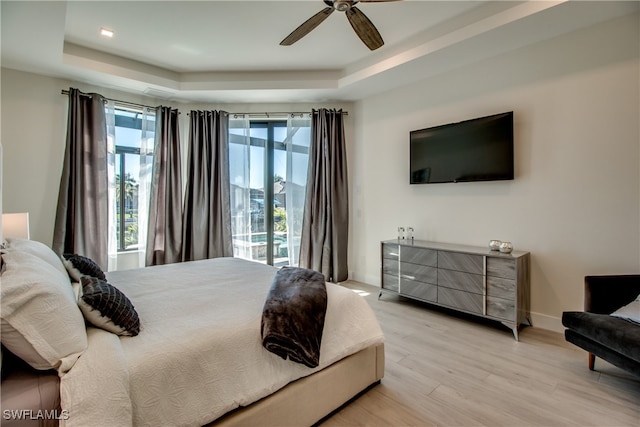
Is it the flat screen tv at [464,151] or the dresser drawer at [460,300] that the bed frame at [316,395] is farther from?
the flat screen tv at [464,151]

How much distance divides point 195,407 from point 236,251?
11.5 feet

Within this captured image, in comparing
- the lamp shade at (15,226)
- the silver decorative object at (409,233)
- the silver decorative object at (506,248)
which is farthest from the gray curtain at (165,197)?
the silver decorative object at (506,248)

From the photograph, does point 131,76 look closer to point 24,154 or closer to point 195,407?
point 24,154

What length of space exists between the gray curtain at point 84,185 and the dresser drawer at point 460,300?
395 cm

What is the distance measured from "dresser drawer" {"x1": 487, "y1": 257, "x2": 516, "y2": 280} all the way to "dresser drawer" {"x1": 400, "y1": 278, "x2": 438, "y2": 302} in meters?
0.61

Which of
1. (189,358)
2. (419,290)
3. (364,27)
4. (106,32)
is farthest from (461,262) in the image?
(106,32)

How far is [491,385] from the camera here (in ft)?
6.78

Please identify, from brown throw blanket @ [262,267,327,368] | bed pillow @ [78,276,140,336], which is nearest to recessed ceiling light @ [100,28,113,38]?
bed pillow @ [78,276,140,336]

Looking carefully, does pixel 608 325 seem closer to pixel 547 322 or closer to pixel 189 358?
pixel 547 322

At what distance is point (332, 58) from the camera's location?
148 inches

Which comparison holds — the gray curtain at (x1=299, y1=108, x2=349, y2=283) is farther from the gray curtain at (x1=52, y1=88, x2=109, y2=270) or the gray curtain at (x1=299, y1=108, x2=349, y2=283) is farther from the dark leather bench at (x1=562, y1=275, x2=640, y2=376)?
the dark leather bench at (x1=562, y1=275, x2=640, y2=376)

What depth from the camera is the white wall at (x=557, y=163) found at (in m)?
2.57

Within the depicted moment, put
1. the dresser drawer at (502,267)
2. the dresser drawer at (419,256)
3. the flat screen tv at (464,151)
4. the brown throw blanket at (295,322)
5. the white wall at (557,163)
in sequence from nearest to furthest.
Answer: the brown throw blanket at (295,322) < the white wall at (557,163) < the dresser drawer at (502,267) < the flat screen tv at (464,151) < the dresser drawer at (419,256)

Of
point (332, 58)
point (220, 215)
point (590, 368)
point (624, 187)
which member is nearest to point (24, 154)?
point (220, 215)
